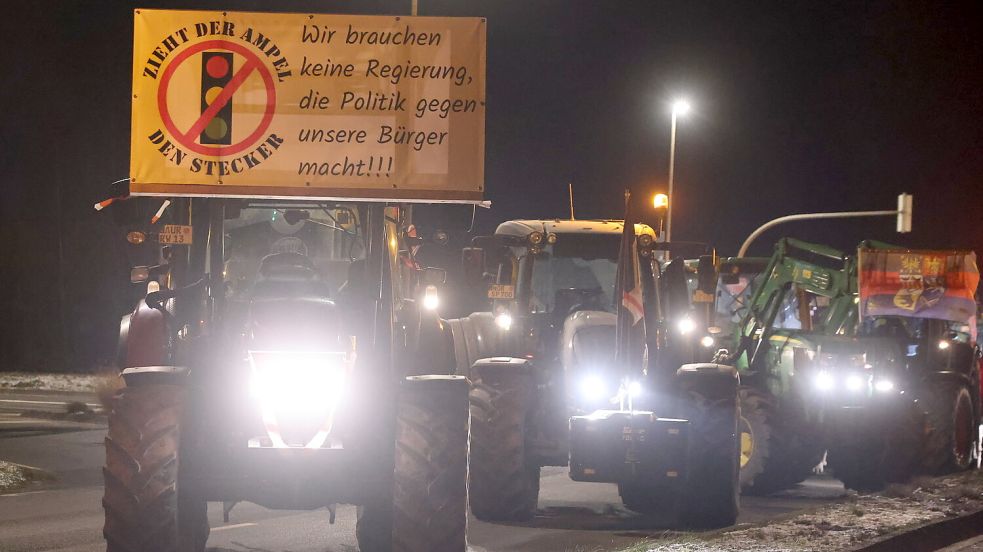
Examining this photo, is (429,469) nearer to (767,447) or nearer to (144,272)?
(144,272)

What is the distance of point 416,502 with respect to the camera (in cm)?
902

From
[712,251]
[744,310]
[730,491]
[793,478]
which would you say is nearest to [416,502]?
[730,491]

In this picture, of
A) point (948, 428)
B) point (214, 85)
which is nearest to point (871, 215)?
point (948, 428)

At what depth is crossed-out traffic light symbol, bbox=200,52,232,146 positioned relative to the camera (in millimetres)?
9195

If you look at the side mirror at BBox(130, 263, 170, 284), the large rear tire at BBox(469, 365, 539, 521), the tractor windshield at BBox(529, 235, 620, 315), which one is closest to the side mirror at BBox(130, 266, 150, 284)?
the side mirror at BBox(130, 263, 170, 284)

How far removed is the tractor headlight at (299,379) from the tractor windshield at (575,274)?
7008mm

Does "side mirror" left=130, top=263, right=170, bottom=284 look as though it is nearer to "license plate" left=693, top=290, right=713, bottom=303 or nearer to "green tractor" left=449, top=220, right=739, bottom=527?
"green tractor" left=449, top=220, right=739, bottom=527

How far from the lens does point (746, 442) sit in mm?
17938

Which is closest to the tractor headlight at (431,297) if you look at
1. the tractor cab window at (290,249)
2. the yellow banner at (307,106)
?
the tractor cab window at (290,249)

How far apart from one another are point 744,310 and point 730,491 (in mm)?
8690

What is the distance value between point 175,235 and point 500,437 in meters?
5.43

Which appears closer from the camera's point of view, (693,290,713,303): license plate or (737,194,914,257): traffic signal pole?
(693,290,713,303): license plate

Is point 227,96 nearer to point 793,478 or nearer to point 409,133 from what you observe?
point 409,133

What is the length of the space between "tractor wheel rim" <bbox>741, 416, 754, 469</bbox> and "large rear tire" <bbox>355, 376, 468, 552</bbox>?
9357mm
